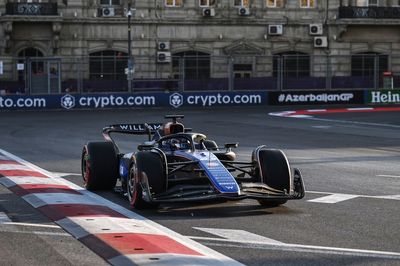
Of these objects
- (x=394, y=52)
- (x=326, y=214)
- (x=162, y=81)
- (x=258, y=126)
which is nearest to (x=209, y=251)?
(x=326, y=214)

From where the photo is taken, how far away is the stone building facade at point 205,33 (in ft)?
153

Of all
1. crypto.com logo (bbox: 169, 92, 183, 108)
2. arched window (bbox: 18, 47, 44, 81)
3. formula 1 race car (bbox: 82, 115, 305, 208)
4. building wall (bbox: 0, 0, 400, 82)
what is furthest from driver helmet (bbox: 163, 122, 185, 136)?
building wall (bbox: 0, 0, 400, 82)

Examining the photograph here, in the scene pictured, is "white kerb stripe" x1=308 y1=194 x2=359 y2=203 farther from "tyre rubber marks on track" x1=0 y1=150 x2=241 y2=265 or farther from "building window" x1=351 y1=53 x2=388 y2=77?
"building window" x1=351 y1=53 x2=388 y2=77

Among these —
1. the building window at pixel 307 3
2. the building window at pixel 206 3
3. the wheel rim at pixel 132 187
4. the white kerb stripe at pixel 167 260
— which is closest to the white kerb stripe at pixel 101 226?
the wheel rim at pixel 132 187

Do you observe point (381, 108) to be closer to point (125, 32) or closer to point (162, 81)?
point (162, 81)

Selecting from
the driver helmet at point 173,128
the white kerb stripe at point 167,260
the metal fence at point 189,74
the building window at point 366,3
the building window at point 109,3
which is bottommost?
the white kerb stripe at point 167,260

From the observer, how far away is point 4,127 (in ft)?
89.1

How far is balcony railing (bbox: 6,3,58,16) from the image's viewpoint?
4728 cm

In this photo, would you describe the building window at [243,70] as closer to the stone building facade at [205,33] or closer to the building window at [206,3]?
the stone building facade at [205,33]

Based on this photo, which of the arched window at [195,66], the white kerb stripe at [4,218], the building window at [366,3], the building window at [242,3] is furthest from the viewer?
the building window at [366,3]

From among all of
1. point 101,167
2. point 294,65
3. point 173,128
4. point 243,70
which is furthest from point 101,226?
point 243,70

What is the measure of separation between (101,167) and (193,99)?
89.8ft

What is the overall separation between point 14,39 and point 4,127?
2204 cm

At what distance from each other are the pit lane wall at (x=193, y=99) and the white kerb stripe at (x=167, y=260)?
99.5 feet
